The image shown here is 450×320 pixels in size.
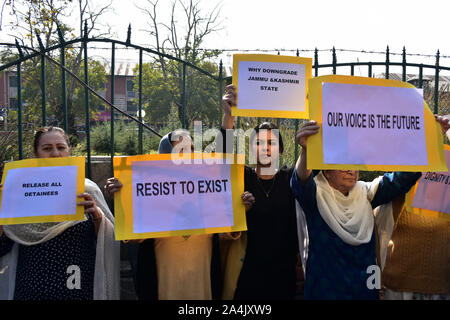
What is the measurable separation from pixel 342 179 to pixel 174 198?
1.10 metres

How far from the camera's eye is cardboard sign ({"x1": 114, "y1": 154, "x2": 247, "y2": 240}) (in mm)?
2293

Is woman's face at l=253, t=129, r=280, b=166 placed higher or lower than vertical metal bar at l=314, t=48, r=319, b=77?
lower

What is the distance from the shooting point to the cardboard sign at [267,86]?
241 cm

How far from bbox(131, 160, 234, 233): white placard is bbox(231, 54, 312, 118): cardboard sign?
459 millimetres

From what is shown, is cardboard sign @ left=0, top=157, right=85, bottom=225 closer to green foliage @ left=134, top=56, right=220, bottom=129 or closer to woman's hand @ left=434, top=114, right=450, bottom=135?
woman's hand @ left=434, top=114, right=450, bottom=135

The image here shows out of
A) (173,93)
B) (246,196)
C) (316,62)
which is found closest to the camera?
(246,196)

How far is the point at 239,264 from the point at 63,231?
46.3 inches

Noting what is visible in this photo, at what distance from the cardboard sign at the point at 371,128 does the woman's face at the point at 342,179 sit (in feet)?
0.77

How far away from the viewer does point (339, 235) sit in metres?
2.33

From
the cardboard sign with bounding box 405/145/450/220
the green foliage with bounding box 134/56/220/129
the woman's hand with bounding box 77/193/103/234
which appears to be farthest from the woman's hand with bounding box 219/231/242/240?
the green foliage with bounding box 134/56/220/129

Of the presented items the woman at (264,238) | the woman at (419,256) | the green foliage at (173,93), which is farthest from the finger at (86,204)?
the green foliage at (173,93)

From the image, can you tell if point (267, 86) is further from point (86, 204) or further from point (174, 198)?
point (86, 204)

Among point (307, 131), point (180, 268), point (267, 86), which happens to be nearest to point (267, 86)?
point (267, 86)
